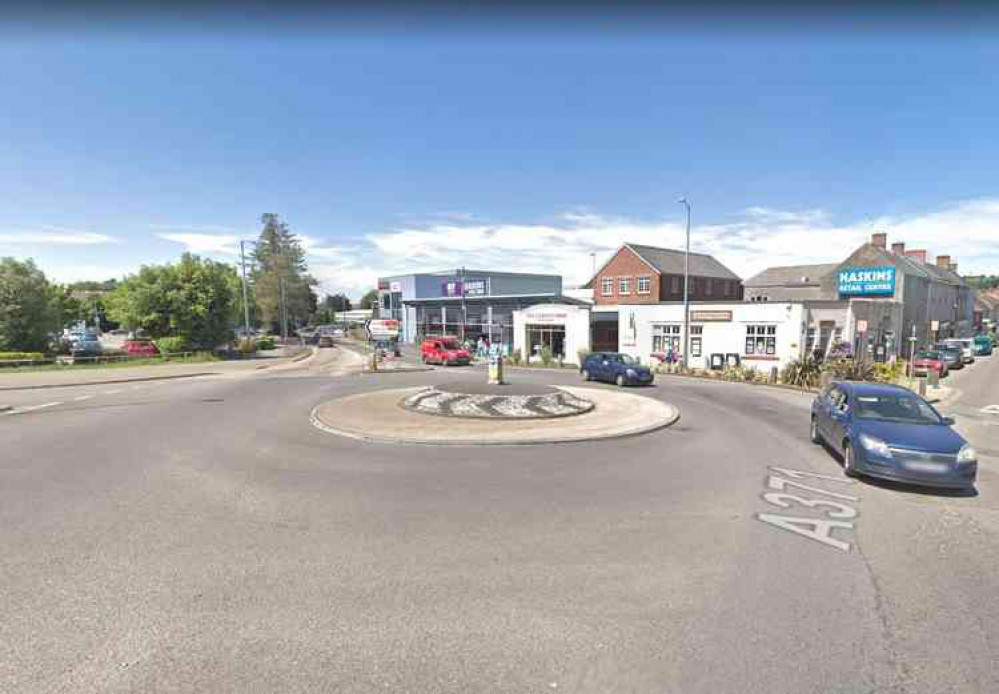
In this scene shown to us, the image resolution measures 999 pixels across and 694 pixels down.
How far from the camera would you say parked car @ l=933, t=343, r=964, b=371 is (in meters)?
32.7

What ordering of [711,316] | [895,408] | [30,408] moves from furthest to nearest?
[711,316]
[30,408]
[895,408]

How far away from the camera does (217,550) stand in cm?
617

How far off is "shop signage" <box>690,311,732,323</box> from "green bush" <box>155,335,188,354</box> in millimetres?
37409

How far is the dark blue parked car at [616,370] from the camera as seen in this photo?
23.8 m

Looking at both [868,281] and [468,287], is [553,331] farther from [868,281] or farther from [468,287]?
[868,281]

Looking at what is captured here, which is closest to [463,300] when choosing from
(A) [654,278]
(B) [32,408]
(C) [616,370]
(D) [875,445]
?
(A) [654,278]

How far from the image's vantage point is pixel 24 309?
34688 mm

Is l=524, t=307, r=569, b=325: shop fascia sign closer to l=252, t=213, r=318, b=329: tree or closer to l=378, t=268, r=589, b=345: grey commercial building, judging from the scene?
l=378, t=268, r=589, b=345: grey commercial building

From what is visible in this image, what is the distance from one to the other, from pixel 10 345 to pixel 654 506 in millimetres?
44591

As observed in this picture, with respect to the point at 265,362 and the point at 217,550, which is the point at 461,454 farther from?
the point at 265,362

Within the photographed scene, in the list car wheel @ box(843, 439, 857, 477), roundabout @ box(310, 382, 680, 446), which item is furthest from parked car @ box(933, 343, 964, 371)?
car wheel @ box(843, 439, 857, 477)

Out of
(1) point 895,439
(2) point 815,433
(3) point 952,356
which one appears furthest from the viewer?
(3) point 952,356

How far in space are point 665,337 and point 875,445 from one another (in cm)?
2605

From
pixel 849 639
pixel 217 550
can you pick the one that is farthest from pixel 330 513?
pixel 849 639
